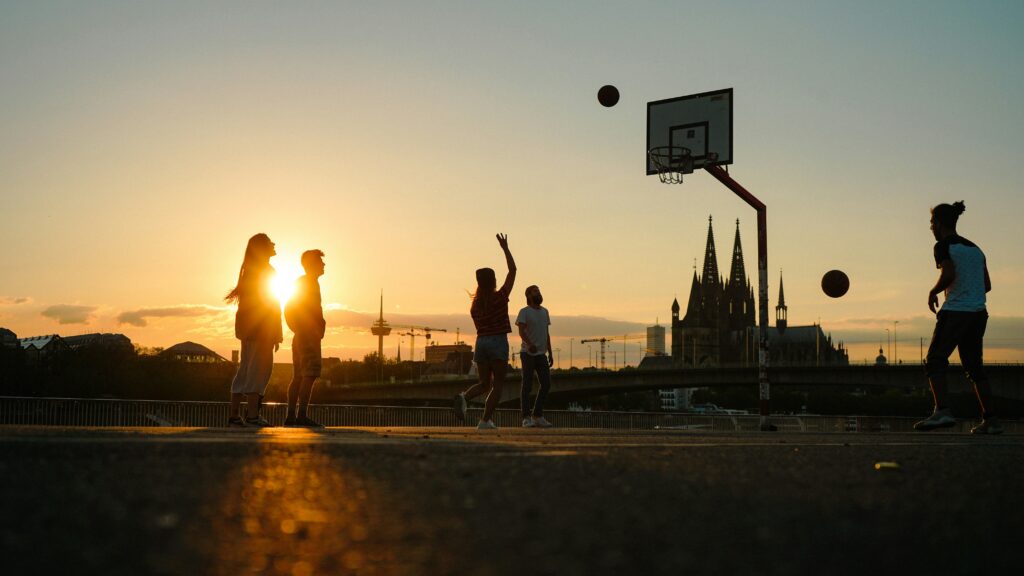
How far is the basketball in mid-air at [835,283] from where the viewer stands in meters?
18.9

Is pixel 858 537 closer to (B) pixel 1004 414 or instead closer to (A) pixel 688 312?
(B) pixel 1004 414

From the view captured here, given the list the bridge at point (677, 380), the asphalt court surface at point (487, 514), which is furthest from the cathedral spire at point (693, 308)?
the asphalt court surface at point (487, 514)

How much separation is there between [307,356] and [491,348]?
2389mm

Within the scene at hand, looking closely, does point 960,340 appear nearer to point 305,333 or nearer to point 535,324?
point 535,324

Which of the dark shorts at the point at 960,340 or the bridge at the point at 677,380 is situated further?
the bridge at the point at 677,380

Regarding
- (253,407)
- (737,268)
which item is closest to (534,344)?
(253,407)

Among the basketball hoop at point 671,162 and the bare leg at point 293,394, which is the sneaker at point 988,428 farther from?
the basketball hoop at point 671,162

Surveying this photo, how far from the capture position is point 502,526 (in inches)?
93.6

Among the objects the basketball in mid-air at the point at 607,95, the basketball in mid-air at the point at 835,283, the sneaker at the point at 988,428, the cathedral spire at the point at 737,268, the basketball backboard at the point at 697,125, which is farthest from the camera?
the cathedral spire at the point at 737,268

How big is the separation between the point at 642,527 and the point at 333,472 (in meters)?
1.60

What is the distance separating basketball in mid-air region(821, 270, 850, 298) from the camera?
18906 millimetres

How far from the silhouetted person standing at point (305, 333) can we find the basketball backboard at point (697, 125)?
10.5m

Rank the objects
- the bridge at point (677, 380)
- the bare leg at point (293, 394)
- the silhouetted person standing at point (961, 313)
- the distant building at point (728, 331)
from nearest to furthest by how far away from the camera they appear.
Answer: the silhouetted person standing at point (961, 313) → the bare leg at point (293, 394) → the bridge at point (677, 380) → the distant building at point (728, 331)

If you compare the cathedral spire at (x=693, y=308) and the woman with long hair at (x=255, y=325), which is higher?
the cathedral spire at (x=693, y=308)
